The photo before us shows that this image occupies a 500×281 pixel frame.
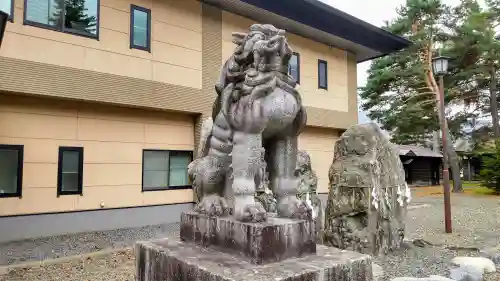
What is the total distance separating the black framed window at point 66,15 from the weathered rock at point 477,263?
28.4 feet

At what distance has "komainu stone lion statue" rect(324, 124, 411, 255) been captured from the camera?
619 centimetres

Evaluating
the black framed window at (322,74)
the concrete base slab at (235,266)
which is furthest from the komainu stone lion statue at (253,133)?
the black framed window at (322,74)

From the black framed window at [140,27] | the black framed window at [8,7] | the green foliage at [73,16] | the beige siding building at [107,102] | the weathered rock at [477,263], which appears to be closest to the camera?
the weathered rock at [477,263]

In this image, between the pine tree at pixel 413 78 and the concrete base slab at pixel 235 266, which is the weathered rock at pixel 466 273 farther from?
the pine tree at pixel 413 78

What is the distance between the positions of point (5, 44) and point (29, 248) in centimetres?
402

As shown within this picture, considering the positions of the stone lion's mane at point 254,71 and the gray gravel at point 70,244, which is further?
the gray gravel at point 70,244

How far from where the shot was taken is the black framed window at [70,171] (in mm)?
8383

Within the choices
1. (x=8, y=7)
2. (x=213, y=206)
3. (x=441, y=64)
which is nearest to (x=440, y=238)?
(x=441, y=64)

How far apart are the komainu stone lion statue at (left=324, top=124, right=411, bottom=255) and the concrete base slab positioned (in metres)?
4.19

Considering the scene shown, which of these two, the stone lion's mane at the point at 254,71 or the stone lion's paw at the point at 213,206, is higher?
the stone lion's mane at the point at 254,71

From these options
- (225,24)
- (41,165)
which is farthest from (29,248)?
(225,24)

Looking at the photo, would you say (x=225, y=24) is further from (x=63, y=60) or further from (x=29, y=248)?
(x=29, y=248)

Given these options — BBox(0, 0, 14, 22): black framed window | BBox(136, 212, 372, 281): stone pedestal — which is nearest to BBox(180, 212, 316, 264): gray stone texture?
BBox(136, 212, 372, 281): stone pedestal

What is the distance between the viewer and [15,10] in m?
7.42
